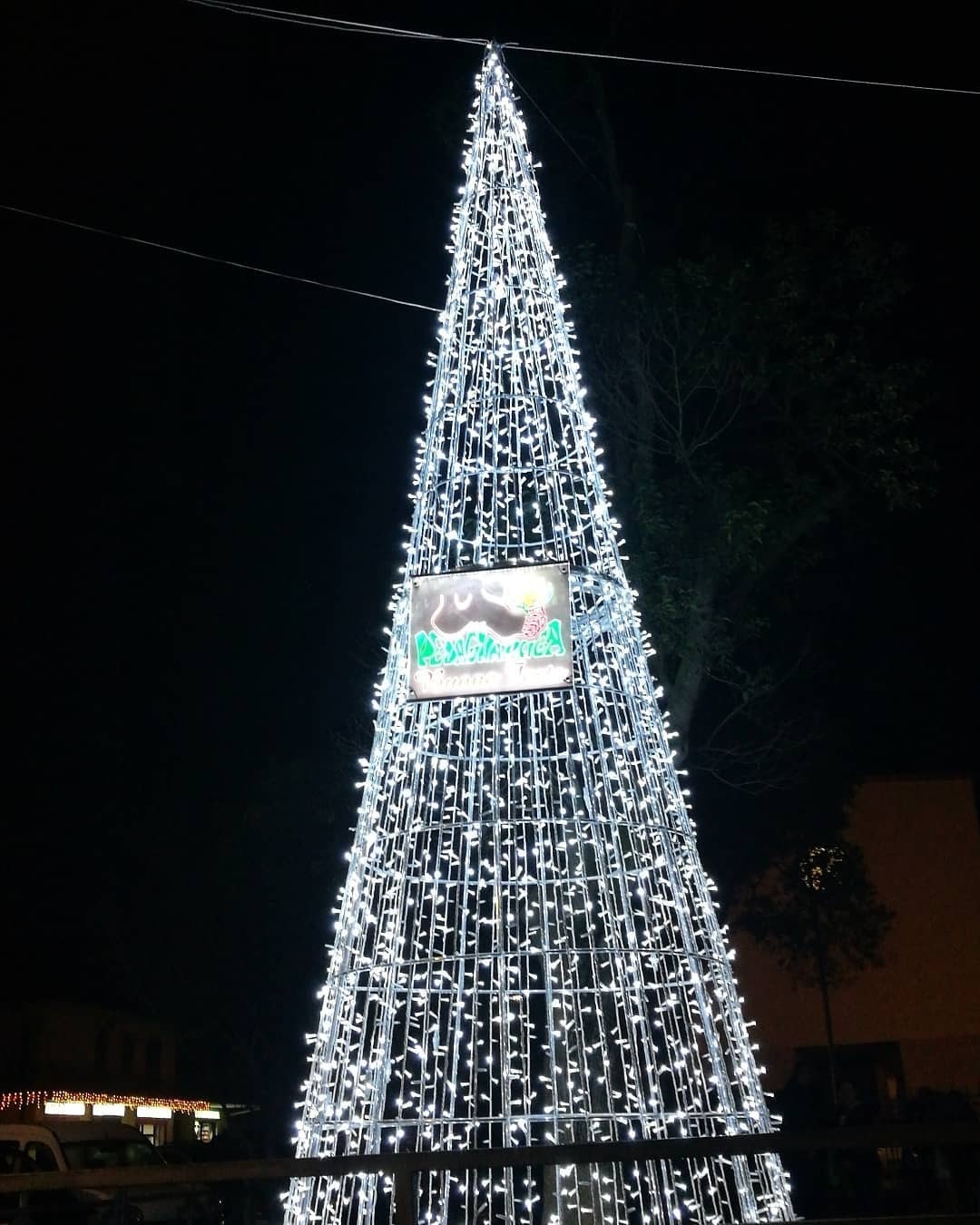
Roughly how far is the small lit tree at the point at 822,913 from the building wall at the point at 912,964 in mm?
2036

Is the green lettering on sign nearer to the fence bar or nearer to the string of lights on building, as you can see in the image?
the fence bar

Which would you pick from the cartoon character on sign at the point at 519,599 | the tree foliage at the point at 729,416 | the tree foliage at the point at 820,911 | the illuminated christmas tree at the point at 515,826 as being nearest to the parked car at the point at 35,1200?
the illuminated christmas tree at the point at 515,826

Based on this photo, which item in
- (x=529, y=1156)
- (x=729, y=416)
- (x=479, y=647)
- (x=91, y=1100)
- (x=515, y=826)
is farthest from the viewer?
(x=91, y=1100)

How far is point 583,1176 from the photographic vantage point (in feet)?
23.7

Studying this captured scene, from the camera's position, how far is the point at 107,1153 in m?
13.6

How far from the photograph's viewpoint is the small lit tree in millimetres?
20469

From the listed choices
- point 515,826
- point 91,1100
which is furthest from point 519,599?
point 91,1100

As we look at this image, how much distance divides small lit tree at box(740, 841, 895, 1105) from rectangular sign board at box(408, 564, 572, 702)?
43.9 feet

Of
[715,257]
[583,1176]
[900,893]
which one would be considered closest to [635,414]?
[715,257]

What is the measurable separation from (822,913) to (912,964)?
4.04m

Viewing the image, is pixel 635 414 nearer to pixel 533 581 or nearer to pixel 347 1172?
pixel 533 581

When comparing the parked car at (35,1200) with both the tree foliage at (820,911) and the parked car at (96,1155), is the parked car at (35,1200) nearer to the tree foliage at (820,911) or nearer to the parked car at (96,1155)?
the parked car at (96,1155)

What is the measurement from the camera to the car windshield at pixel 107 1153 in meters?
13.5

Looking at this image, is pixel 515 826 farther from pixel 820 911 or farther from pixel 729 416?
pixel 820 911
